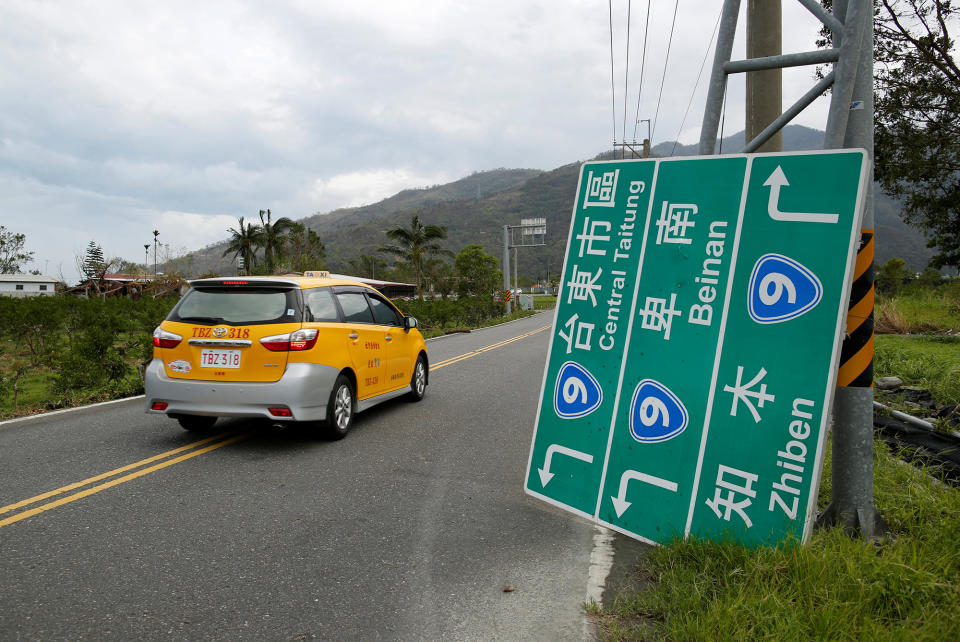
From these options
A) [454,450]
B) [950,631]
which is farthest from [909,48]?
[950,631]

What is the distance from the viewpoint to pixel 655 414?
402 cm

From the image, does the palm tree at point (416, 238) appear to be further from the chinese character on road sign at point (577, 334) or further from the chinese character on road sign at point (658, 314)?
the chinese character on road sign at point (658, 314)

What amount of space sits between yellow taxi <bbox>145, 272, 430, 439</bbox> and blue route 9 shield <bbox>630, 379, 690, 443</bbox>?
3489 millimetres

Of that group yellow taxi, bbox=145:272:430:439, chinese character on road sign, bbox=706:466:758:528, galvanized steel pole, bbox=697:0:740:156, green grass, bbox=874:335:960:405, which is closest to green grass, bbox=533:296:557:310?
green grass, bbox=874:335:960:405

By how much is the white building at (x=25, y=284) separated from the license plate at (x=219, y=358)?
8136cm

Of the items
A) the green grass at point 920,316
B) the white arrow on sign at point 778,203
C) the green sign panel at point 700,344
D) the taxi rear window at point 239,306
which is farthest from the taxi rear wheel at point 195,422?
the green grass at point 920,316

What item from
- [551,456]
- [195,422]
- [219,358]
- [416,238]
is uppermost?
[416,238]

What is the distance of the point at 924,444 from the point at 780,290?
383cm

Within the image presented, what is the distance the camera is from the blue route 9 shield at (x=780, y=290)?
3617 mm

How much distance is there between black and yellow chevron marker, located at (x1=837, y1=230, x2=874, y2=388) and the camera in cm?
380

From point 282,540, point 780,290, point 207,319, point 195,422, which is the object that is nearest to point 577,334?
point 780,290

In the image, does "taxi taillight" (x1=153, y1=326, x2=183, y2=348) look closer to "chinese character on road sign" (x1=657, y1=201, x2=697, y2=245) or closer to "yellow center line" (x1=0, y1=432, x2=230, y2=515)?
"yellow center line" (x1=0, y1=432, x2=230, y2=515)

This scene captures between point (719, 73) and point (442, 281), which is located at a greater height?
point (719, 73)

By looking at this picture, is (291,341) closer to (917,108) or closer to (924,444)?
(924,444)
